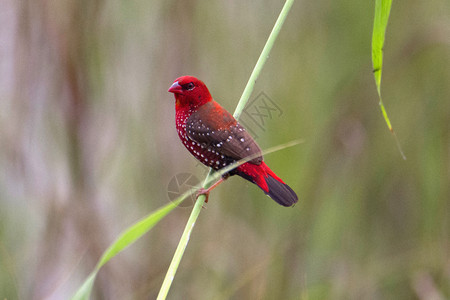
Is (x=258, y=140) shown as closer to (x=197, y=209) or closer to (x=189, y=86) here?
(x=189, y=86)

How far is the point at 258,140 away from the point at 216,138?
3.72 feet

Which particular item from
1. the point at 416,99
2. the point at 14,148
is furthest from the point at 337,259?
the point at 14,148

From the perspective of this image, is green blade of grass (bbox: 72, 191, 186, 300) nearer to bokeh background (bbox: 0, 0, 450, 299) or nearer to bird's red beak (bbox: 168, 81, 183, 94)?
bird's red beak (bbox: 168, 81, 183, 94)

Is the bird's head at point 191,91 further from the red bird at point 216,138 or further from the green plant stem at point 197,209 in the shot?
the green plant stem at point 197,209

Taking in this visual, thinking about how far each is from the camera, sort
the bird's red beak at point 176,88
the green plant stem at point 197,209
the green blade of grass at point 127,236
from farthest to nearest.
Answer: the bird's red beak at point 176,88 < the green plant stem at point 197,209 < the green blade of grass at point 127,236

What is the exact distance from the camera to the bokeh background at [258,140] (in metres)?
2.62

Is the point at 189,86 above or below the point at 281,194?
above

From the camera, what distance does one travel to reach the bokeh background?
2.62m

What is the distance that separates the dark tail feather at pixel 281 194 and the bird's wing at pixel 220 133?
8 cm

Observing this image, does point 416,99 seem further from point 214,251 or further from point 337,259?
point 214,251

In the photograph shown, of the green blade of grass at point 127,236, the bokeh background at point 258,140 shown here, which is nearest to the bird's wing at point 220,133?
the green blade of grass at point 127,236

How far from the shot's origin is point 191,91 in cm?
165

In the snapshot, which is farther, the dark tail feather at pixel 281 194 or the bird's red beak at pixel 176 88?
the bird's red beak at pixel 176 88

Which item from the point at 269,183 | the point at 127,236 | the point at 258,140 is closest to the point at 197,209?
the point at 269,183
